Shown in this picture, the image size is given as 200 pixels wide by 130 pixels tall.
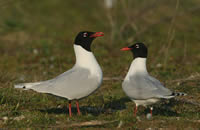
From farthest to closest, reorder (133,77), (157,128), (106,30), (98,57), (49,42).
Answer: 1. (106,30)
2. (49,42)
3. (98,57)
4. (133,77)
5. (157,128)

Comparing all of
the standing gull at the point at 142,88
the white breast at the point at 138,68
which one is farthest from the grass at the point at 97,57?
the white breast at the point at 138,68

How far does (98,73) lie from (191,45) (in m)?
7.07

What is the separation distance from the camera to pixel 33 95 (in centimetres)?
708

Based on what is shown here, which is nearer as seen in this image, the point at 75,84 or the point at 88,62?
the point at 75,84

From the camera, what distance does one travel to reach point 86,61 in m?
6.23

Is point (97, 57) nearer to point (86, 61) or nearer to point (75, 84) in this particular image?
point (86, 61)

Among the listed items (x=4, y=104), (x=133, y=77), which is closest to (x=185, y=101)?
(x=133, y=77)

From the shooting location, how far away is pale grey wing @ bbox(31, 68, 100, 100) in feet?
19.0

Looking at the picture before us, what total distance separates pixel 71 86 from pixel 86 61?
0.54 metres

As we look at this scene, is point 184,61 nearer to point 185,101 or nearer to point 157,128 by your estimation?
point 185,101

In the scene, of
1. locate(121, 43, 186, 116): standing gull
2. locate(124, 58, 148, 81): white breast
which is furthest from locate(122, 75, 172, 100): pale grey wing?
locate(124, 58, 148, 81): white breast

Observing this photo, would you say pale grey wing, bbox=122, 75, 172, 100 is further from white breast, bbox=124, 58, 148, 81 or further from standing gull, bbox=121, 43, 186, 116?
white breast, bbox=124, 58, 148, 81

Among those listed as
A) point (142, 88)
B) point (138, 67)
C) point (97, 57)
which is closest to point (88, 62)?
point (138, 67)

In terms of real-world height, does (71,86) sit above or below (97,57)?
below
